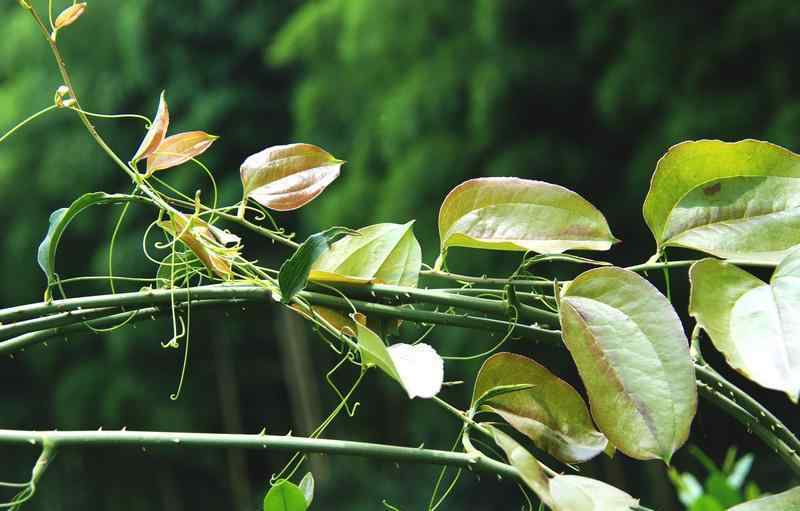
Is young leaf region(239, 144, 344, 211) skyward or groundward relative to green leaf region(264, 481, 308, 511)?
skyward

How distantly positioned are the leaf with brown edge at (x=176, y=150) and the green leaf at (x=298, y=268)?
0.06 meters

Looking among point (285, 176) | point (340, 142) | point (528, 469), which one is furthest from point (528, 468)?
point (340, 142)

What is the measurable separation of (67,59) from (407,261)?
317 centimetres

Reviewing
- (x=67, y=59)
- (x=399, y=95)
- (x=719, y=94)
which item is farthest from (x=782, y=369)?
(x=67, y=59)

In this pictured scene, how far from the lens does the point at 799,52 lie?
6.02ft

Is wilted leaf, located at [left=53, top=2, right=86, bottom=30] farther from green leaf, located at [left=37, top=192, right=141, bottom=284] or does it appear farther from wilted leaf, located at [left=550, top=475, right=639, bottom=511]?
wilted leaf, located at [left=550, top=475, right=639, bottom=511]

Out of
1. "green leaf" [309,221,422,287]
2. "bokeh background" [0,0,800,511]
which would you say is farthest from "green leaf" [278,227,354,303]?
"bokeh background" [0,0,800,511]

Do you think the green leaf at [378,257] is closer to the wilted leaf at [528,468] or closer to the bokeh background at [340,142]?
the wilted leaf at [528,468]

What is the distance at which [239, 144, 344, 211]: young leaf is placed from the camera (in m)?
0.24

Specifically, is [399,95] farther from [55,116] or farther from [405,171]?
[55,116]

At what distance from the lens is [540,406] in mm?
212

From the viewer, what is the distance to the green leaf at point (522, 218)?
0.21 m

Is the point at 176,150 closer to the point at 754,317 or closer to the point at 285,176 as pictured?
the point at 285,176

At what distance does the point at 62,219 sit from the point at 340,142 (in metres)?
2.39
